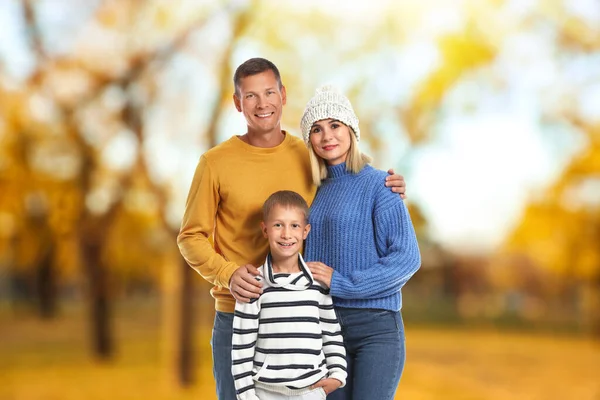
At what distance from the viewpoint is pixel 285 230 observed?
218 cm

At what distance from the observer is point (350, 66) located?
326 inches

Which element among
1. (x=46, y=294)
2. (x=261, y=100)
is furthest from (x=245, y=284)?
(x=46, y=294)

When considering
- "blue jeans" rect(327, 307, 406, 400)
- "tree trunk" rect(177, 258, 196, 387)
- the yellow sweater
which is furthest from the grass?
"blue jeans" rect(327, 307, 406, 400)

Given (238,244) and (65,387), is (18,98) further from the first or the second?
(238,244)

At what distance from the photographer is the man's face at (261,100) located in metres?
2.35

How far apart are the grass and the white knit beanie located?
5.67 metres

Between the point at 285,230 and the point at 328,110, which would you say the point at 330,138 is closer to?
the point at 328,110

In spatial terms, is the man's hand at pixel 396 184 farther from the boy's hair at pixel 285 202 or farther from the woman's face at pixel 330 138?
the boy's hair at pixel 285 202

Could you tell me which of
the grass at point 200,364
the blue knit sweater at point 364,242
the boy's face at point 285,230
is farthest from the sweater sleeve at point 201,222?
the grass at point 200,364

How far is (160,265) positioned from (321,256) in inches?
282

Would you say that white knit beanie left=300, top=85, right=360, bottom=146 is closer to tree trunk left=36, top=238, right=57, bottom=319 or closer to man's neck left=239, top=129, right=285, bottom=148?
man's neck left=239, top=129, right=285, bottom=148

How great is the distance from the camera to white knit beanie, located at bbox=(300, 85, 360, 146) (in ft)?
7.65

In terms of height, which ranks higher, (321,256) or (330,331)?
(321,256)

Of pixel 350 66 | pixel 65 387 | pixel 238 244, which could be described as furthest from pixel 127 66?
pixel 238 244
